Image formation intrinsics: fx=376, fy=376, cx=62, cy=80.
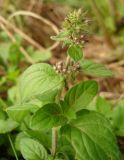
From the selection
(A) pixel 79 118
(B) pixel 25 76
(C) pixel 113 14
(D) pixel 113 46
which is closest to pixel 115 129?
(A) pixel 79 118

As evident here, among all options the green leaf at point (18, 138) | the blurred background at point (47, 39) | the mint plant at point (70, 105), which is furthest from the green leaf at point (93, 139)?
the blurred background at point (47, 39)

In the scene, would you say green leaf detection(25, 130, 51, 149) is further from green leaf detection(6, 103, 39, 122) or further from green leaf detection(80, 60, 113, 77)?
green leaf detection(80, 60, 113, 77)

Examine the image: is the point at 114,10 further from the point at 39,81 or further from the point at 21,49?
the point at 39,81

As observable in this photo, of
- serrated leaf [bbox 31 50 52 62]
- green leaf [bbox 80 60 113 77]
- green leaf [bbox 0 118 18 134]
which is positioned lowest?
green leaf [bbox 0 118 18 134]

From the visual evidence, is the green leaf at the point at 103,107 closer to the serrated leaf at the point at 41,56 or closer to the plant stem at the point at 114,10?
the serrated leaf at the point at 41,56

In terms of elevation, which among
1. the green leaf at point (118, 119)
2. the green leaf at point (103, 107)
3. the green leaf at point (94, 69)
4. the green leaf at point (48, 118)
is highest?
→ the green leaf at point (94, 69)

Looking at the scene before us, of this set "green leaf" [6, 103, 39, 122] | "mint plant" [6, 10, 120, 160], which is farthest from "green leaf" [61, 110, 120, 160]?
"green leaf" [6, 103, 39, 122]

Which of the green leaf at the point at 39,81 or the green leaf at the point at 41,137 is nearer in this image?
the green leaf at the point at 39,81
